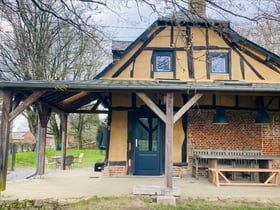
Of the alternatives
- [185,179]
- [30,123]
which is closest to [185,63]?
[185,179]

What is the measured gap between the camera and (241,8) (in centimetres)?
424

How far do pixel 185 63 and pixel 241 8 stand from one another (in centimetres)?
582

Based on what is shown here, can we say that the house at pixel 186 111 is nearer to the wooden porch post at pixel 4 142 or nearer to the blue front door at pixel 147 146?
the blue front door at pixel 147 146

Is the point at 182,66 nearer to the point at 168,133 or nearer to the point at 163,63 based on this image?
the point at 163,63

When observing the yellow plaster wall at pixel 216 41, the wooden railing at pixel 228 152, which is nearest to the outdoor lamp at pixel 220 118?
the wooden railing at pixel 228 152

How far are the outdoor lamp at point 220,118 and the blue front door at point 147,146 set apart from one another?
68.2 inches

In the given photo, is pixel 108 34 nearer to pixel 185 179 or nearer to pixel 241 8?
pixel 241 8

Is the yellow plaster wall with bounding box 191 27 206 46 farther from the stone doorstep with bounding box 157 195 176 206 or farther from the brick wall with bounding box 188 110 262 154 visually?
the stone doorstep with bounding box 157 195 176 206

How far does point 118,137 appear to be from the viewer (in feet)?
31.3

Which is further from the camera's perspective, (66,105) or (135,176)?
(66,105)

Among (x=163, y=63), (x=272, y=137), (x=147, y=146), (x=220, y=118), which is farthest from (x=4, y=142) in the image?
(x=272, y=137)

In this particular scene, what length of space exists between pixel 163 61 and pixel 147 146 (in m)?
2.86

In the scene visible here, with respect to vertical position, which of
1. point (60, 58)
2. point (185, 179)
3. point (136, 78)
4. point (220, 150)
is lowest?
point (185, 179)

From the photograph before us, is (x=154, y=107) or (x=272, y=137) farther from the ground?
(x=154, y=107)
